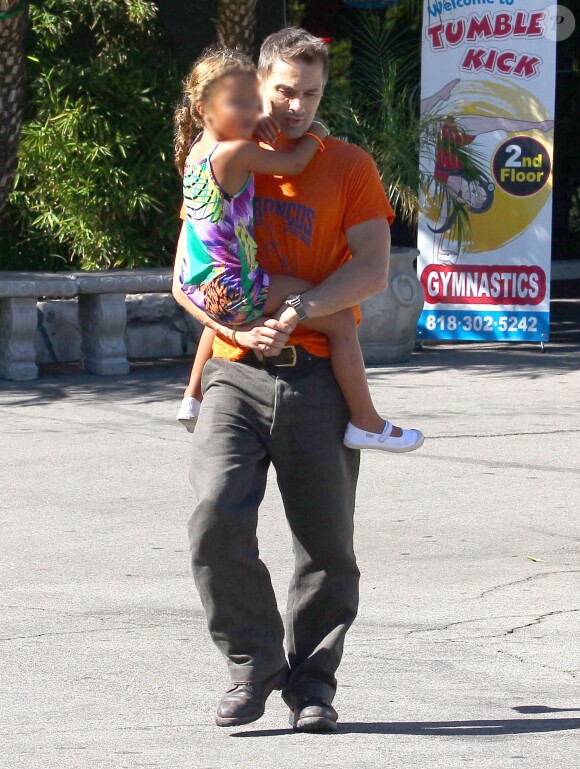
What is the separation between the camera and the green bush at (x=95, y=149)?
42.4ft

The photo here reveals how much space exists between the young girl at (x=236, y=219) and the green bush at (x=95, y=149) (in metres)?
8.81

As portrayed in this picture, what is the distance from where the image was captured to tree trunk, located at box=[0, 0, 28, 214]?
1127cm

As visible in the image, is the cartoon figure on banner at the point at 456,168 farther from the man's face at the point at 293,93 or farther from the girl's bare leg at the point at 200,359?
the man's face at the point at 293,93

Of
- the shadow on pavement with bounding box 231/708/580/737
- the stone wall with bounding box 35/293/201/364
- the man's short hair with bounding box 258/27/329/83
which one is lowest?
the shadow on pavement with bounding box 231/708/580/737

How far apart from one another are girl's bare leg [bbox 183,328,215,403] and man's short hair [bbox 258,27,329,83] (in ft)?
2.52

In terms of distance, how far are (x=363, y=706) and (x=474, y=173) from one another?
7.68 meters

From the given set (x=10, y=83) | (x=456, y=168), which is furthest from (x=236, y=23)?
(x=456, y=168)

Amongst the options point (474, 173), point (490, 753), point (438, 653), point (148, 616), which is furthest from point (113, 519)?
point (474, 173)

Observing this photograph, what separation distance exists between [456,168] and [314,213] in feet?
25.6

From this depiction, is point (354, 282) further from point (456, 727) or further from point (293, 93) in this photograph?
point (456, 727)

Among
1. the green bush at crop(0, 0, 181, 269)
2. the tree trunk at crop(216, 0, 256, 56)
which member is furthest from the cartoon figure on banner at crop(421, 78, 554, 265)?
the green bush at crop(0, 0, 181, 269)

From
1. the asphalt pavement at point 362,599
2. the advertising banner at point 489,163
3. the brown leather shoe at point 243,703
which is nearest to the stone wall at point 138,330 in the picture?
the asphalt pavement at point 362,599

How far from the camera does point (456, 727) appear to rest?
412 centimetres

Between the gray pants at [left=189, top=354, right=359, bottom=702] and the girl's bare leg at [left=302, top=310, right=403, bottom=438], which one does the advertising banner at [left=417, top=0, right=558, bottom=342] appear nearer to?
the girl's bare leg at [left=302, top=310, right=403, bottom=438]
